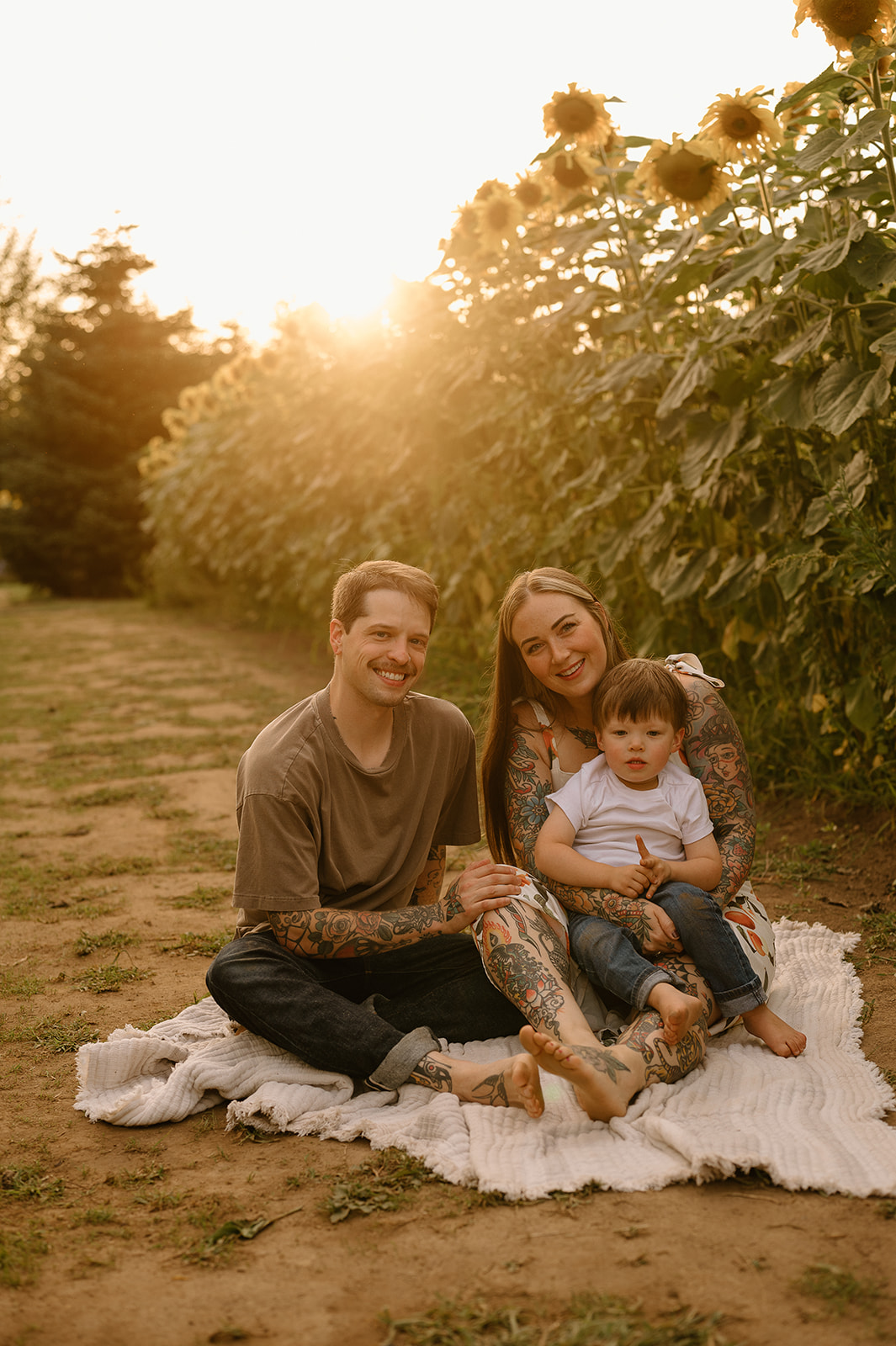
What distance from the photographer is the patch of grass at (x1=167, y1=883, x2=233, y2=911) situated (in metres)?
3.72

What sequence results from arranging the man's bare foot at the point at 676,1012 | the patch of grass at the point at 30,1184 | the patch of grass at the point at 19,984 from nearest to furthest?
1. the patch of grass at the point at 30,1184
2. the man's bare foot at the point at 676,1012
3. the patch of grass at the point at 19,984

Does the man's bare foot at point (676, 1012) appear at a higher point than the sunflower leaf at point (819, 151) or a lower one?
lower

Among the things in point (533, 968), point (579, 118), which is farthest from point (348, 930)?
point (579, 118)

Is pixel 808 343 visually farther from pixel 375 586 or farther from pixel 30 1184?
pixel 30 1184

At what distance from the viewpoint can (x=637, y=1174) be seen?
6.37ft

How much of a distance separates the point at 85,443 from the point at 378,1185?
24.2 metres

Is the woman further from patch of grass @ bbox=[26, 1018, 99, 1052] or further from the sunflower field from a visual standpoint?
patch of grass @ bbox=[26, 1018, 99, 1052]

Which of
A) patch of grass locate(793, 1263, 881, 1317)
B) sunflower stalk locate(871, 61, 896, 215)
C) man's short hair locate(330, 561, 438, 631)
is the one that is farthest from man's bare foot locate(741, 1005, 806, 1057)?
sunflower stalk locate(871, 61, 896, 215)

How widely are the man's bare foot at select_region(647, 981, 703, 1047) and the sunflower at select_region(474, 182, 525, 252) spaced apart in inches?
147

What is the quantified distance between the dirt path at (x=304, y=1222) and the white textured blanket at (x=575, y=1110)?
4 centimetres

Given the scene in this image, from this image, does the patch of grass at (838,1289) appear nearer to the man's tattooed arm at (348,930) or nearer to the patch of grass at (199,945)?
the man's tattooed arm at (348,930)

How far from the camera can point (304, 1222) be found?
6.23 ft

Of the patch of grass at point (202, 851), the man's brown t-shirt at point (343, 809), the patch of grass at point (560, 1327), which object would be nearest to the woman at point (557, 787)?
the man's brown t-shirt at point (343, 809)

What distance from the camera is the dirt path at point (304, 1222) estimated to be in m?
1.61
